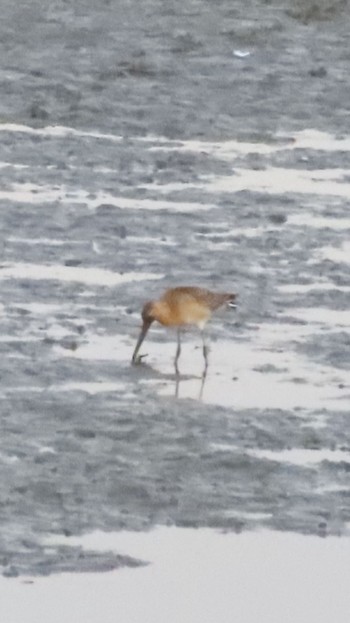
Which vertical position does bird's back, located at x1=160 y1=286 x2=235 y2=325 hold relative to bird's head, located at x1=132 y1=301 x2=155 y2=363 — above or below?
above

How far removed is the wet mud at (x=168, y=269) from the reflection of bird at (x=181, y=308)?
0.15 m

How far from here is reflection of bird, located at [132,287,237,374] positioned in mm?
11211

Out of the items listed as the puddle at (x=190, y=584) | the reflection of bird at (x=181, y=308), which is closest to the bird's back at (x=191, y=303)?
the reflection of bird at (x=181, y=308)

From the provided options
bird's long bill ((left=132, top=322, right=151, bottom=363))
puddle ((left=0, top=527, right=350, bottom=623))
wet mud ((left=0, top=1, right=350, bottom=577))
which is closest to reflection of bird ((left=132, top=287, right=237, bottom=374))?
bird's long bill ((left=132, top=322, right=151, bottom=363))

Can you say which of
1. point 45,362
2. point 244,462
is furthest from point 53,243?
point 244,462

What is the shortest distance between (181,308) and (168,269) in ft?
5.81

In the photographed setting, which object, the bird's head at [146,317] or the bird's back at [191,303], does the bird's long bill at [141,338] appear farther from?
the bird's back at [191,303]

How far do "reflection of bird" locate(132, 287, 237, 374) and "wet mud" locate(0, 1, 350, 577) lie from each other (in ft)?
0.50

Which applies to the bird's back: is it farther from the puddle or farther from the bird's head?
the puddle

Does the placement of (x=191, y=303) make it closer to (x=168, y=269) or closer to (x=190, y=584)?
(x=168, y=269)

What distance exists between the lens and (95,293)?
40.2 ft

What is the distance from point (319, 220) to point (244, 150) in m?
2.81

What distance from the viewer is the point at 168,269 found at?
1300 centimetres

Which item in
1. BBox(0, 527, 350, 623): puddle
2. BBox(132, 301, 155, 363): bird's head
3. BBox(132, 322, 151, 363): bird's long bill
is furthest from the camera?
BBox(132, 301, 155, 363): bird's head
